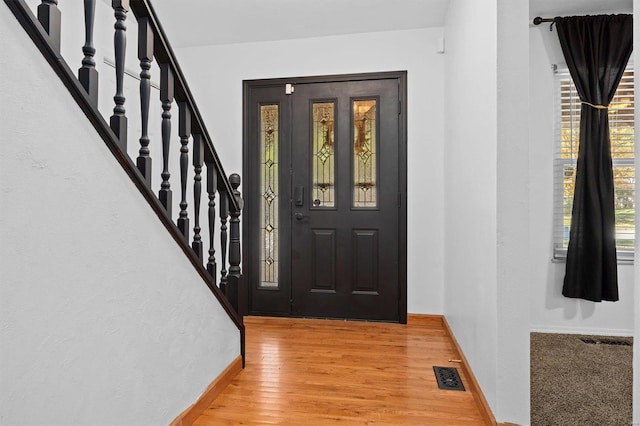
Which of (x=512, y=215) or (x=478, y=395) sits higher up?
(x=512, y=215)

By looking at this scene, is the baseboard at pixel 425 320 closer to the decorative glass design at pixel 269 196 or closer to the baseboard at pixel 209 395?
the decorative glass design at pixel 269 196

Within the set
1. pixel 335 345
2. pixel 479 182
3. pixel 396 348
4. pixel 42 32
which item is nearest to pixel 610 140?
pixel 479 182

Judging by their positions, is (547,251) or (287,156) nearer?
(547,251)

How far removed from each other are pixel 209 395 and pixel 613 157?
3.31 metres

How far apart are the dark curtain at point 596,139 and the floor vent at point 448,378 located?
1.42 m

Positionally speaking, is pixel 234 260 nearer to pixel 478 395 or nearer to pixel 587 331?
pixel 478 395

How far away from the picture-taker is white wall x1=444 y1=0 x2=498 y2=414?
5.93 ft

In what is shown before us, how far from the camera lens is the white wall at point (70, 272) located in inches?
38.1

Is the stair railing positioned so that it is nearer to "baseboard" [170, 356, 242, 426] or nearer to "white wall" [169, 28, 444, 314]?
"baseboard" [170, 356, 242, 426]

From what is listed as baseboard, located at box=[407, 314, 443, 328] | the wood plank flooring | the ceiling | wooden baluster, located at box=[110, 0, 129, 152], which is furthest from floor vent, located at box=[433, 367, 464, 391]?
the ceiling

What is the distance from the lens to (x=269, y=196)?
3.73 m

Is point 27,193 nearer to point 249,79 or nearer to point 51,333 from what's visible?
point 51,333

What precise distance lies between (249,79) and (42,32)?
282 centimetres

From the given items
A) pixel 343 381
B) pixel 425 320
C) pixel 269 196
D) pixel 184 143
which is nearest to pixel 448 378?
pixel 343 381
